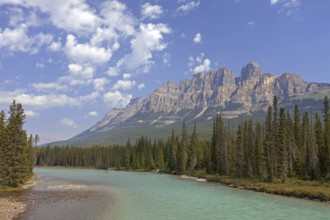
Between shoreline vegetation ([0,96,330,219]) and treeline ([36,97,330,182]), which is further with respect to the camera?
treeline ([36,97,330,182])

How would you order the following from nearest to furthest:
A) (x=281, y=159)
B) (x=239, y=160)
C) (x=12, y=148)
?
1. (x=12, y=148)
2. (x=281, y=159)
3. (x=239, y=160)

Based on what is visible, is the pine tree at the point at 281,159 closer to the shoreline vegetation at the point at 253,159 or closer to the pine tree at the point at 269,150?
the shoreline vegetation at the point at 253,159

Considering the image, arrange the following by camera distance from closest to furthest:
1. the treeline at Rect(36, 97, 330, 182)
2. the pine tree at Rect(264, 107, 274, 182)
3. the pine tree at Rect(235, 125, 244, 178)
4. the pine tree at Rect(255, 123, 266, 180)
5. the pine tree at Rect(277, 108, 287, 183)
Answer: the pine tree at Rect(277, 108, 287, 183) → the pine tree at Rect(264, 107, 274, 182) → the treeline at Rect(36, 97, 330, 182) → the pine tree at Rect(255, 123, 266, 180) → the pine tree at Rect(235, 125, 244, 178)

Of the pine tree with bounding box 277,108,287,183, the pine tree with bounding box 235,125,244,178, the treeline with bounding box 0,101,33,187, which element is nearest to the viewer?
the treeline with bounding box 0,101,33,187

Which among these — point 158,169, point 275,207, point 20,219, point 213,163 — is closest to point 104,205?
point 20,219

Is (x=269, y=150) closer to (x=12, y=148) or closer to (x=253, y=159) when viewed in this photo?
(x=253, y=159)

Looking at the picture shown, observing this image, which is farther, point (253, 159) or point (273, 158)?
point (253, 159)

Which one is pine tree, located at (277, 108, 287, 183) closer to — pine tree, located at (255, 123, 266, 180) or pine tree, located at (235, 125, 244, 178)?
pine tree, located at (255, 123, 266, 180)

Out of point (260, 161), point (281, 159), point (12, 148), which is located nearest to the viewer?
point (12, 148)

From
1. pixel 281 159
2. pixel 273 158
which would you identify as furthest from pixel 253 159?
pixel 281 159

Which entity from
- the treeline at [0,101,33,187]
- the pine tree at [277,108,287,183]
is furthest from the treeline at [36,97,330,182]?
the treeline at [0,101,33,187]

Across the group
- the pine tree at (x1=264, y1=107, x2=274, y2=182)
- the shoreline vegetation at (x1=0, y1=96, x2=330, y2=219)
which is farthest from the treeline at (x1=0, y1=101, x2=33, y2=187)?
the pine tree at (x1=264, y1=107, x2=274, y2=182)

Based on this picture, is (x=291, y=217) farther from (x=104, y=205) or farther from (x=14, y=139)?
(x=14, y=139)

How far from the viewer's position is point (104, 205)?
46.7 m
